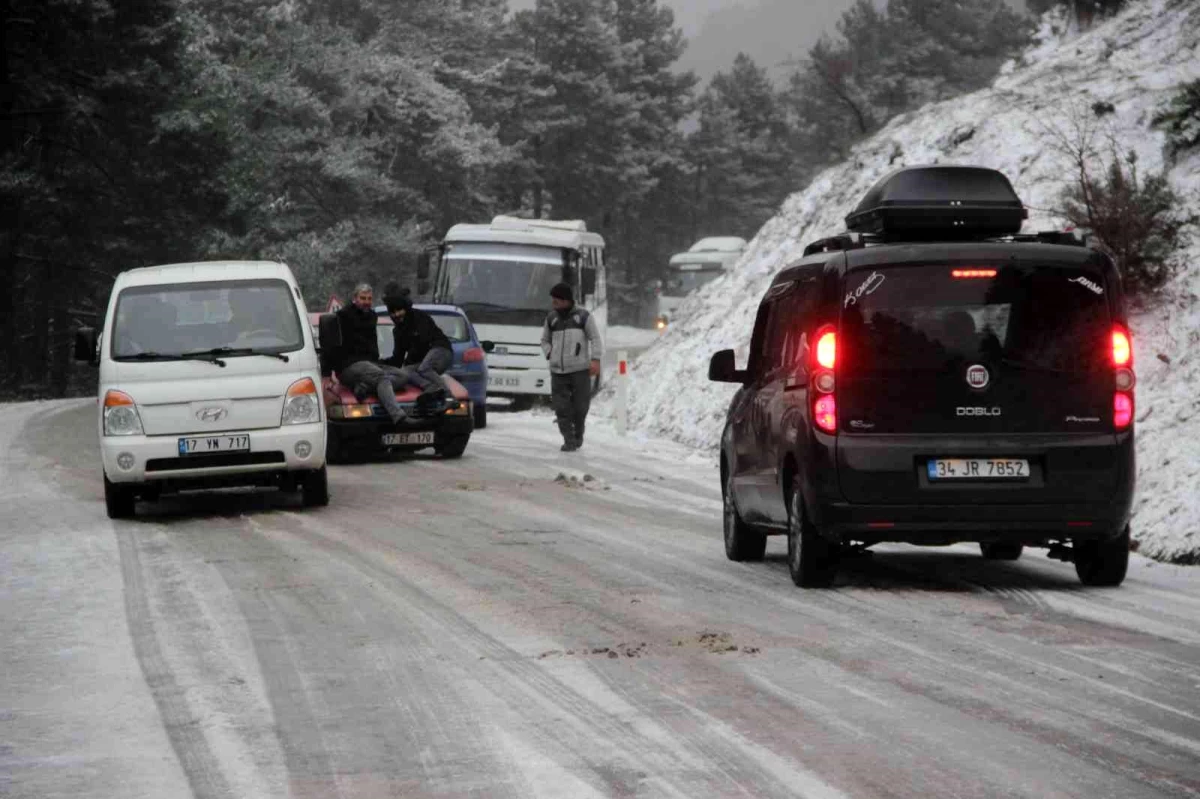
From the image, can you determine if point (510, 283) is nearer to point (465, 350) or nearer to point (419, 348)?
point (465, 350)

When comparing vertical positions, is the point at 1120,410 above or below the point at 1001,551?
above

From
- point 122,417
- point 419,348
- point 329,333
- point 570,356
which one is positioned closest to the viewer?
point 122,417

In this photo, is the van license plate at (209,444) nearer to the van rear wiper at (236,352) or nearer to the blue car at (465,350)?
the van rear wiper at (236,352)

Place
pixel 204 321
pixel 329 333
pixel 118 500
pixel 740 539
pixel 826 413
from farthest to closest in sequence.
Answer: pixel 329 333, pixel 204 321, pixel 118 500, pixel 740 539, pixel 826 413

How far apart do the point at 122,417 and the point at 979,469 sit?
7648 millimetres

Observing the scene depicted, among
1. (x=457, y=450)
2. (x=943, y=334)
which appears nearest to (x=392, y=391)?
(x=457, y=450)

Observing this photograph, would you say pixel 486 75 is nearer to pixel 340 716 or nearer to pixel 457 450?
pixel 457 450

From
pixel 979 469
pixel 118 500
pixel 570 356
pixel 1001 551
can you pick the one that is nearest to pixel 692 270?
pixel 570 356

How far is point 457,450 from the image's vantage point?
21.6 m

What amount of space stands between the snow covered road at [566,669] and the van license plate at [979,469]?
2.22 feet

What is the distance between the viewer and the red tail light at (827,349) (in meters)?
10.2

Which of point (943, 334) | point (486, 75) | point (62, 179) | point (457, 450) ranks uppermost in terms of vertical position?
point (486, 75)

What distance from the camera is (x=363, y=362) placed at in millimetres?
20797

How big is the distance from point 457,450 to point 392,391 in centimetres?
130
